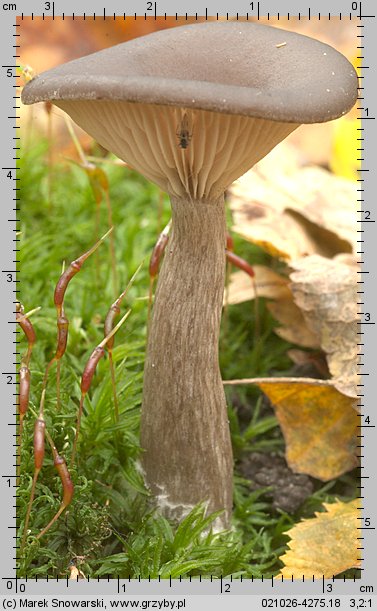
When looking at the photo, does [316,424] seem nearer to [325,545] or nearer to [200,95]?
[325,545]

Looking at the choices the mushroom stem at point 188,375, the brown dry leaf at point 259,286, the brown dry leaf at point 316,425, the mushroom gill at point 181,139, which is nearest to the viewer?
the mushroom gill at point 181,139

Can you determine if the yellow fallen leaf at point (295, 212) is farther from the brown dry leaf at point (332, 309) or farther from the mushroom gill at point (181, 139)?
the mushroom gill at point (181, 139)

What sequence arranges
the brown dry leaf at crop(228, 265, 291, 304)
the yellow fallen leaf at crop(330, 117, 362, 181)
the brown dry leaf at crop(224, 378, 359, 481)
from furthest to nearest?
the yellow fallen leaf at crop(330, 117, 362, 181), the brown dry leaf at crop(228, 265, 291, 304), the brown dry leaf at crop(224, 378, 359, 481)

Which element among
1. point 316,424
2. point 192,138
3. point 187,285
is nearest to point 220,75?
point 192,138

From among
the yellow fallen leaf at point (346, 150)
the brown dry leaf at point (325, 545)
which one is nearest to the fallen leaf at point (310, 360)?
the brown dry leaf at point (325, 545)

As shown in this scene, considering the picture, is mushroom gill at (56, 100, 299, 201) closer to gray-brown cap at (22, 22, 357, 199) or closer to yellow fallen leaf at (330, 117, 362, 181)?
gray-brown cap at (22, 22, 357, 199)

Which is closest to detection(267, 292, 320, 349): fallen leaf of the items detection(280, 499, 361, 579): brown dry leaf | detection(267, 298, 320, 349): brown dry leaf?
detection(267, 298, 320, 349): brown dry leaf
